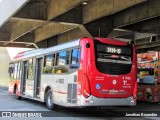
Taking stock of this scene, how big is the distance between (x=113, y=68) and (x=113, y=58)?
0.39 m

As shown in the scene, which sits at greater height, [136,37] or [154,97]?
[136,37]

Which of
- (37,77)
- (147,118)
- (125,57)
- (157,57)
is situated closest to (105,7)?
(157,57)

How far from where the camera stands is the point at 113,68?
1252 cm

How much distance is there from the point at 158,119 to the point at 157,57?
7265 mm

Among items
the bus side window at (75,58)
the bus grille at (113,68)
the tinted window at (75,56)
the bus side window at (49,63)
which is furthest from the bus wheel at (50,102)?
the bus grille at (113,68)

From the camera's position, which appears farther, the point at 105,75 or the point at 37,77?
the point at 37,77

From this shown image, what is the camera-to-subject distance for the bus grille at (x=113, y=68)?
12.3m

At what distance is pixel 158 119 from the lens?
12508mm

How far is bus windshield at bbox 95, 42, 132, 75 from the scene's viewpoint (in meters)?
12.3

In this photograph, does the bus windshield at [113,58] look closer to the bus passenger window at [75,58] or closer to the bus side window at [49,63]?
the bus passenger window at [75,58]

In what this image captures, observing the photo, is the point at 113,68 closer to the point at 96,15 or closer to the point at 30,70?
the point at 30,70

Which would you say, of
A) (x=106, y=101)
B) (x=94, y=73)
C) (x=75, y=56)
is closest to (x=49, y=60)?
(x=75, y=56)

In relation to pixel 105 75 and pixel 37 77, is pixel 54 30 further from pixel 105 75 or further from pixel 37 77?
pixel 105 75

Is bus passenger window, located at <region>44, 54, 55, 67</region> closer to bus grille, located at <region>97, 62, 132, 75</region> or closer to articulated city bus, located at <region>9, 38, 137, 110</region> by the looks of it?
articulated city bus, located at <region>9, 38, 137, 110</region>
